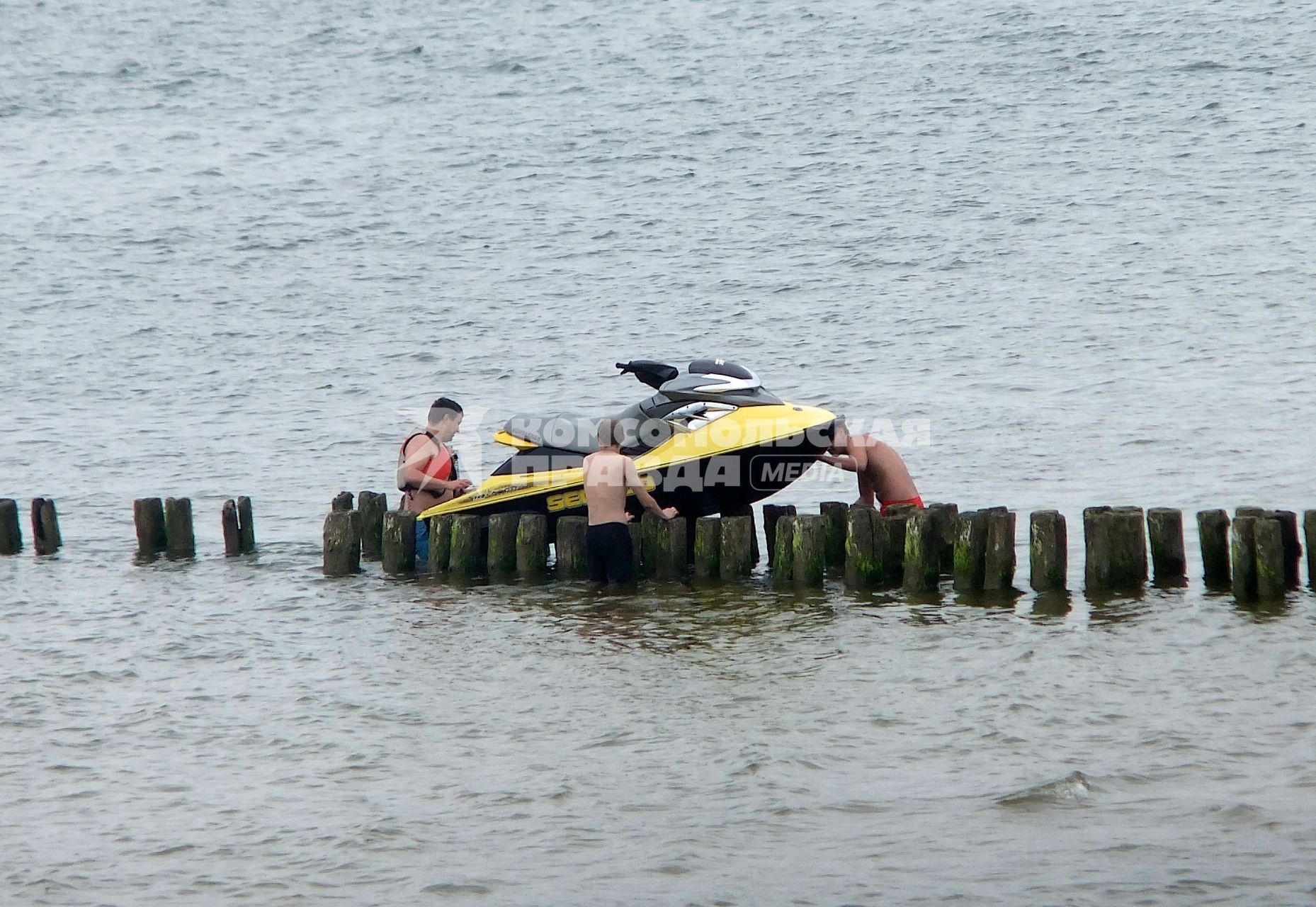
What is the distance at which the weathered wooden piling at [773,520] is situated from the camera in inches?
511

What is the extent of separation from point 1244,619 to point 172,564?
1003cm

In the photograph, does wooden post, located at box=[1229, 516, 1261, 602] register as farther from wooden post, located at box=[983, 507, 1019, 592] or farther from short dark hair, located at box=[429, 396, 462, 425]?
short dark hair, located at box=[429, 396, 462, 425]

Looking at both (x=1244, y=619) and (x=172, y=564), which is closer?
(x=1244, y=619)

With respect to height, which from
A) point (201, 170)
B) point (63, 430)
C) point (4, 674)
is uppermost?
point (201, 170)

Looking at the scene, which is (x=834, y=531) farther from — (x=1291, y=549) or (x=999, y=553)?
(x=1291, y=549)

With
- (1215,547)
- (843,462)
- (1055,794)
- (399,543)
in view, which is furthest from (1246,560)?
(399,543)

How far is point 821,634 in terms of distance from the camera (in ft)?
37.0

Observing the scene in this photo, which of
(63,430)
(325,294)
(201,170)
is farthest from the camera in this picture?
(201,170)

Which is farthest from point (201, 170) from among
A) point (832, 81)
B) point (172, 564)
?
point (172, 564)

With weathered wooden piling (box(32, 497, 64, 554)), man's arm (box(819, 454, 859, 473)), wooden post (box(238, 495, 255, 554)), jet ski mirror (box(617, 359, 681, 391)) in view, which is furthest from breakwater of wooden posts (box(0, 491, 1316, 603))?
weathered wooden piling (box(32, 497, 64, 554))

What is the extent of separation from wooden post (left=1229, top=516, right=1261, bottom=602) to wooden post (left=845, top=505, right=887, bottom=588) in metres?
2.75

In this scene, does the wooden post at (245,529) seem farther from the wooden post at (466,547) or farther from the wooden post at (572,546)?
the wooden post at (572,546)

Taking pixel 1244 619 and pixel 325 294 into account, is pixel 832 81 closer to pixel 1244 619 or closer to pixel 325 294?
pixel 325 294

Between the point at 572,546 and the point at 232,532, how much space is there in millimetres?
4132
